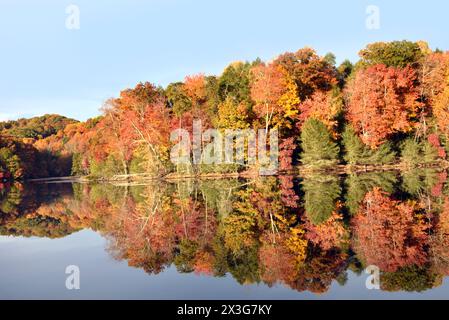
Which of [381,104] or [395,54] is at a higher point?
[395,54]

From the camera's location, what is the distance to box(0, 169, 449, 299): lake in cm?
653

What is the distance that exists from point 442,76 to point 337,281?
35833 millimetres

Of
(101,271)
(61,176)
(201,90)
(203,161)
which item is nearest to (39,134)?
(61,176)

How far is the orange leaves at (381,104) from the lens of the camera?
34219mm

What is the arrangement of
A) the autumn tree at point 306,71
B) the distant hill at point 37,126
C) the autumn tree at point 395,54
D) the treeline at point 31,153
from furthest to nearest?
the distant hill at point 37,126 < the treeline at point 31,153 < the autumn tree at point 306,71 < the autumn tree at point 395,54

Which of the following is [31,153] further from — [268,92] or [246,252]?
[246,252]

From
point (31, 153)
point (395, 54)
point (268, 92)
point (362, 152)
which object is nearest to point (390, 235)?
point (362, 152)

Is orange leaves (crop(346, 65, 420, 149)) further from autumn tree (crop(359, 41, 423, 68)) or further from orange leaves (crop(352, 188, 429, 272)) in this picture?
orange leaves (crop(352, 188, 429, 272))

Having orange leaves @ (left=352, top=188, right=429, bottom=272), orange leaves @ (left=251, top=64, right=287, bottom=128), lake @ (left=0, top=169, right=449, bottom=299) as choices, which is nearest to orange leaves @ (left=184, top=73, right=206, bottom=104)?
orange leaves @ (left=251, top=64, right=287, bottom=128)

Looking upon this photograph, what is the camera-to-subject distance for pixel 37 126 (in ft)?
359

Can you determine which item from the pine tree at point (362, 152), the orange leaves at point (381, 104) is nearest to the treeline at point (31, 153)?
the pine tree at point (362, 152)

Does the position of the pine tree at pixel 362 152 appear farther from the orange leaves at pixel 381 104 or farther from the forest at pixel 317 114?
the orange leaves at pixel 381 104

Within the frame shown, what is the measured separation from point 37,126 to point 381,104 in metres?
95.3

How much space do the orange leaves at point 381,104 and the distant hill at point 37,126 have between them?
87216mm
